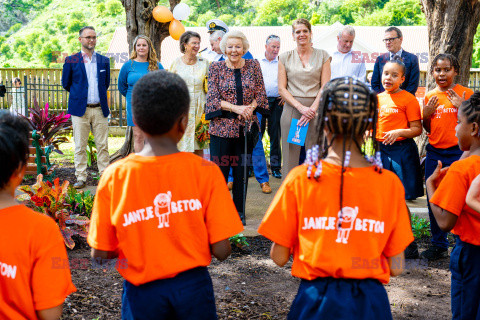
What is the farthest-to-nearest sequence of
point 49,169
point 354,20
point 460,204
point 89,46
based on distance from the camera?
point 354,20 → point 89,46 → point 49,169 → point 460,204

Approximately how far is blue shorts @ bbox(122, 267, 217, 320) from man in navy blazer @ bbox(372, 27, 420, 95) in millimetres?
4522

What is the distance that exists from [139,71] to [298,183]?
5479mm

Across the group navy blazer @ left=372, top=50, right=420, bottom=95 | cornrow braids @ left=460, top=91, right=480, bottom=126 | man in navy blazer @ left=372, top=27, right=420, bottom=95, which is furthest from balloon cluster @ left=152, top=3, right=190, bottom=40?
cornrow braids @ left=460, top=91, right=480, bottom=126

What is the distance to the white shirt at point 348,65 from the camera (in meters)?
6.99

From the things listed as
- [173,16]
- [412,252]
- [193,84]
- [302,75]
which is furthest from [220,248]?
[173,16]

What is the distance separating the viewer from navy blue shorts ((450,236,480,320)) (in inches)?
107

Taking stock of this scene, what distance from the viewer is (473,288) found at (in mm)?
2713

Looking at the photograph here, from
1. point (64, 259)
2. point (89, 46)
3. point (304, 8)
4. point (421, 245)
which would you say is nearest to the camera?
point (64, 259)

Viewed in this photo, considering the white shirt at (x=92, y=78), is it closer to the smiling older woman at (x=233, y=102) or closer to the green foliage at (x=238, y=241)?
the smiling older woman at (x=233, y=102)

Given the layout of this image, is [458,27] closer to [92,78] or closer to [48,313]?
[92,78]

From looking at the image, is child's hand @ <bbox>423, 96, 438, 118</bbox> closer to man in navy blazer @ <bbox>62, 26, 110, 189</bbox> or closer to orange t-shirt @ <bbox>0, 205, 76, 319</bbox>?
orange t-shirt @ <bbox>0, 205, 76, 319</bbox>

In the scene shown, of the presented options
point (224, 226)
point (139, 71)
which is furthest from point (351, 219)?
point (139, 71)

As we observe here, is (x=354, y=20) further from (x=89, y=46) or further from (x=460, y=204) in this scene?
(x=460, y=204)

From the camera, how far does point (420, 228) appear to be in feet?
17.9
